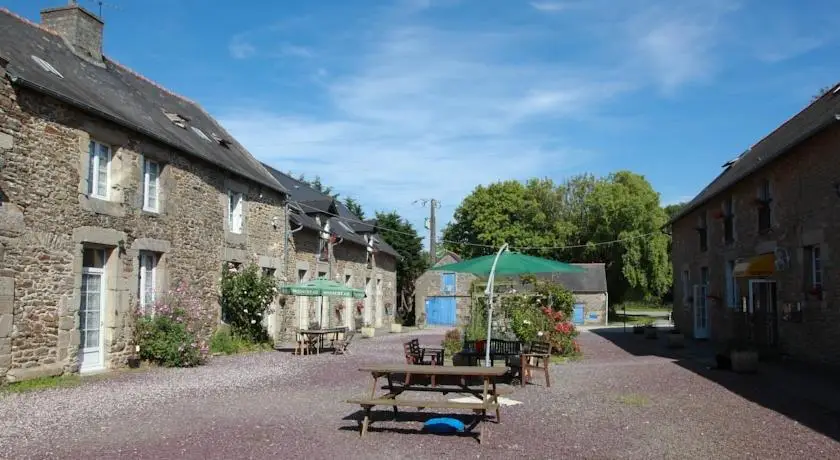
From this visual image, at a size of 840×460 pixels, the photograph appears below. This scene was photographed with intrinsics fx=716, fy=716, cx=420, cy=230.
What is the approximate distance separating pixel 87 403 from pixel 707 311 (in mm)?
17473

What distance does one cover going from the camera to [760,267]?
580 inches

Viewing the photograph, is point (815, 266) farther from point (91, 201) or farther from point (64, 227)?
point (64, 227)

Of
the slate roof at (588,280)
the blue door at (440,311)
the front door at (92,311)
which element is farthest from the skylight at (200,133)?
the slate roof at (588,280)

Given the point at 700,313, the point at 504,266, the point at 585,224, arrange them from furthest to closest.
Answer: the point at 585,224 → the point at 700,313 → the point at 504,266

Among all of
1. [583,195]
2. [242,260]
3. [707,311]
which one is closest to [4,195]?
[242,260]

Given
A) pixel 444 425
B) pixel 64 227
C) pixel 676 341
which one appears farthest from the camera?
pixel 676 341


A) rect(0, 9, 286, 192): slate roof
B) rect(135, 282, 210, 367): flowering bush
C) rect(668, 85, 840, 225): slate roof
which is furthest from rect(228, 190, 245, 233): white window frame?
rect(668, 85, 840, 225): slate roof

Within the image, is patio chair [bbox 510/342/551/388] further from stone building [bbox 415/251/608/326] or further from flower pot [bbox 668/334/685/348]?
stone building [bbox 415/251/608/326]

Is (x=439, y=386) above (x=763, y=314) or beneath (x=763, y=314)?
beneath

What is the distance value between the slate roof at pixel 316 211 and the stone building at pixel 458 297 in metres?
7.05

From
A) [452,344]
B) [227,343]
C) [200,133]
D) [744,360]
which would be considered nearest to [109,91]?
[200,133]

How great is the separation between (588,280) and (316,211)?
2152 cm

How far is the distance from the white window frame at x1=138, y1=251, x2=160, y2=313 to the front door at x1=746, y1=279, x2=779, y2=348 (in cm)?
1262

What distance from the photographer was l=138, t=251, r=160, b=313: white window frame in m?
13.4
